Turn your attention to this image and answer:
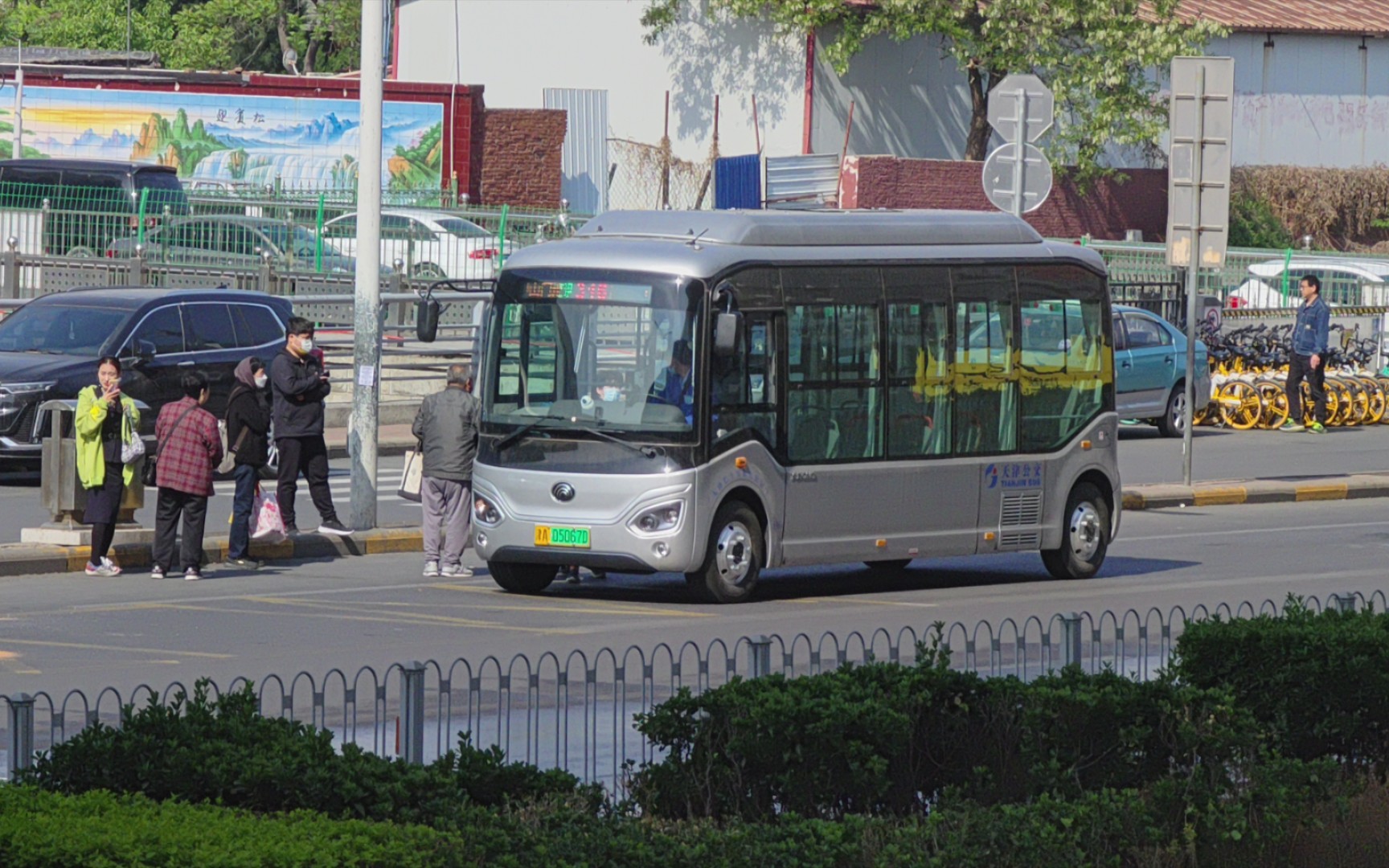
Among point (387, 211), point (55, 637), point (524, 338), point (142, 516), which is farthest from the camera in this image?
point (387, 211)

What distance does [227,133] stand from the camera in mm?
45344

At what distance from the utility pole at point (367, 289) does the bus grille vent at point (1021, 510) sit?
5272mm

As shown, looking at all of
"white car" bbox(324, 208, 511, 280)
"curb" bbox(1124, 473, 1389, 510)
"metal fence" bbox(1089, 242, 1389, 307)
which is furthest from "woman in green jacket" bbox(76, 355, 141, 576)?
"metal fence" bbox(1089, 242, 1389, 307)

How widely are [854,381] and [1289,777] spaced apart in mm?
8940

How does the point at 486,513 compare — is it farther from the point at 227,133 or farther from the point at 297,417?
the point at 227,133

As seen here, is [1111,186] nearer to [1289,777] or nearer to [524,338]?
[524,338]

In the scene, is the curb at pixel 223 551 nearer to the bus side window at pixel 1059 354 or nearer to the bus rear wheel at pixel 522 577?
the bus rear wheel at pixel 522 577

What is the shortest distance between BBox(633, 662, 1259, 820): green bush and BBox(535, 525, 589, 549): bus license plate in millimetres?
7429

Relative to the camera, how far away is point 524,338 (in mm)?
15594

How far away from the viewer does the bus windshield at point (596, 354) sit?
15031 mm

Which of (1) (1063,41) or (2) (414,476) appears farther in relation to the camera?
(1) (1063,41)

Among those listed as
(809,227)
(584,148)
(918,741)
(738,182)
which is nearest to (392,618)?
(809,227)

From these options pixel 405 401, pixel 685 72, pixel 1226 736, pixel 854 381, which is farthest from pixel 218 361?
pixel 685 72

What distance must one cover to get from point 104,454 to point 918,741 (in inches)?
393
